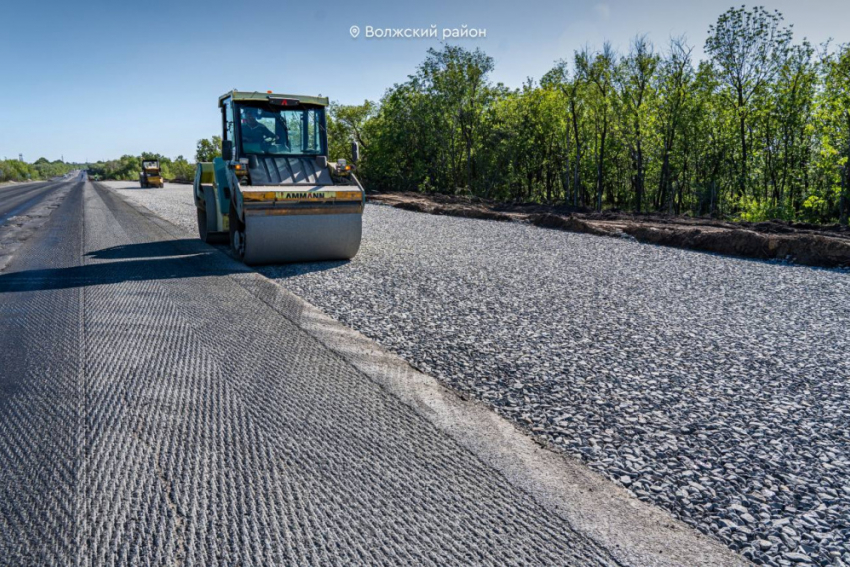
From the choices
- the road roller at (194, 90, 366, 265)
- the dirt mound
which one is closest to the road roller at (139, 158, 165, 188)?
the dirt mound

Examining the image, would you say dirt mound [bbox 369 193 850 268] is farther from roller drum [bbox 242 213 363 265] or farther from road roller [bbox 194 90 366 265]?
roller drum [bbox 242 213 363 265]

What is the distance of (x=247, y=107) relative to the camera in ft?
31.3

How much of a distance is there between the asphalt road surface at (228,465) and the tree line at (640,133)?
68.7 ft

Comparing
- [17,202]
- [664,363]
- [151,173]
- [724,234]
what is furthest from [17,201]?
[664,363]

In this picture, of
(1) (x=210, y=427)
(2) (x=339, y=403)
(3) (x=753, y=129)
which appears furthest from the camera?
(3) (x=753, y=129)

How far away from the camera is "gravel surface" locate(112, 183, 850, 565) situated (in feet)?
9.36

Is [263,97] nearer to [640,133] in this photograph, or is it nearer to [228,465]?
[228,465]

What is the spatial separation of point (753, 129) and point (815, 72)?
4197 mm

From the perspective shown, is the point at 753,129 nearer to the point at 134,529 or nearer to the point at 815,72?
the point at 815,72

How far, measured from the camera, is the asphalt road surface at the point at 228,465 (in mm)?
2355

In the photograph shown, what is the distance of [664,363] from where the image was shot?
466 centimetres

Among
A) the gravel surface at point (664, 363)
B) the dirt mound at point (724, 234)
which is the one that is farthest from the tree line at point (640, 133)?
the gravel surface at point (664, 363)

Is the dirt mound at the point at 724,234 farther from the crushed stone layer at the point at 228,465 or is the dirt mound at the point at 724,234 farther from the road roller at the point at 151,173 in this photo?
the road roller at the point at 151,173

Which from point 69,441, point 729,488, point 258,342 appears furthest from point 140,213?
point 729,488
